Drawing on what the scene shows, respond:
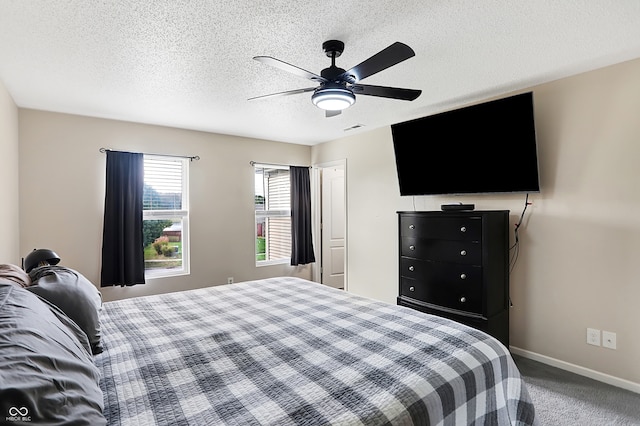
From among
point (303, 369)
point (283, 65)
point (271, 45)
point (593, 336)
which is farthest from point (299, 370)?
point (593, 336)

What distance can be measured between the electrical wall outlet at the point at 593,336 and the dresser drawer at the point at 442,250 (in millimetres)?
952

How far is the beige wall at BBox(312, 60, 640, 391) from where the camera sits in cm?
235

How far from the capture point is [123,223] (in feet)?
11.9

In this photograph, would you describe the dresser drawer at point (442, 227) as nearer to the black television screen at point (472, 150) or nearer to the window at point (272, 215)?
the black television screen at point (472, 150)

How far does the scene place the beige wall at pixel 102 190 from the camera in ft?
10.8

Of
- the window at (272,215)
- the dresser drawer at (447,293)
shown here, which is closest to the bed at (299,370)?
the dresser drawer at (447,293)

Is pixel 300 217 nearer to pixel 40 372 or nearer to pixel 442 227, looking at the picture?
pixel 442 227

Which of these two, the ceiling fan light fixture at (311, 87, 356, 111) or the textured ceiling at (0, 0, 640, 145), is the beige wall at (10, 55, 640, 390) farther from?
the ceiling fan light fixture at (311, 87, 356, 111)

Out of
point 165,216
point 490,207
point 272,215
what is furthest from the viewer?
point 272,215

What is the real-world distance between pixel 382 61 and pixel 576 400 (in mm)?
2632

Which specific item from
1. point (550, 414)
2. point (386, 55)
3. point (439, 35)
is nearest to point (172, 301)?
point (386, 55)

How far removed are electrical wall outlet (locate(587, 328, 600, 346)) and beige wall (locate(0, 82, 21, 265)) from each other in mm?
4725

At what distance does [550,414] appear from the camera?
2094 mm

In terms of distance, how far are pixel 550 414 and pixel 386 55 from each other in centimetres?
247
